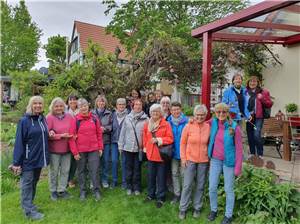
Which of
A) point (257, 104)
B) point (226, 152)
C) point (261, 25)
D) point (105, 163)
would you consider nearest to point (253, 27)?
point (261, 25)

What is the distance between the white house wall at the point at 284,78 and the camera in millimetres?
8185

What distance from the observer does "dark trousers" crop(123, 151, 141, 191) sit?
5.28 m

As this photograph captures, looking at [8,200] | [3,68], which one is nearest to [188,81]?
[8,200]

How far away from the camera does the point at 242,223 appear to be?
164 inches

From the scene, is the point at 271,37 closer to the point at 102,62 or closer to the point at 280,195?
the point at 102,62

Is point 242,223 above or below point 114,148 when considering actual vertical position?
below

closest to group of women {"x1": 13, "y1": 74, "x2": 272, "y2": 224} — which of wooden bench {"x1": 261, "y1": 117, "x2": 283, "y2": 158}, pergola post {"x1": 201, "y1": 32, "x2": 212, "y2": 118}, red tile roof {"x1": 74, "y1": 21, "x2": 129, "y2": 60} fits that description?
pergola post {"x1": 201, "y1": 32, "x2": 212, "y2": 118}

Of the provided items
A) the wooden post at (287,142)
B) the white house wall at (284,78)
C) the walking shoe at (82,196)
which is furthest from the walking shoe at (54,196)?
the white house wall at (284,78)

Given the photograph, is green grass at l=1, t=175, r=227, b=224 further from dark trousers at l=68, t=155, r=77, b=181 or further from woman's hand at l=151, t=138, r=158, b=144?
woman's hand at l=151, t=138, r=158, b=144

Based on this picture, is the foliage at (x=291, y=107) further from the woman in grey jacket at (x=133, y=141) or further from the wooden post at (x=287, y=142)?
the woman in grey jacket at (x=133, y=141)

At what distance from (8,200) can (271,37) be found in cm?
686

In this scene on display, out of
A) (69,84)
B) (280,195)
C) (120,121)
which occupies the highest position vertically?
(69,84)

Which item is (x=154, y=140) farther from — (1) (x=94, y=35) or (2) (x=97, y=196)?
(1) (x=94, y=35)

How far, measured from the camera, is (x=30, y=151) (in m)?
4.39
